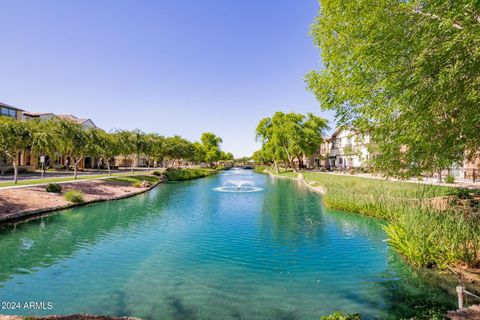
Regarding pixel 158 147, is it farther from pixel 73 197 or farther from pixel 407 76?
pixel 407 76

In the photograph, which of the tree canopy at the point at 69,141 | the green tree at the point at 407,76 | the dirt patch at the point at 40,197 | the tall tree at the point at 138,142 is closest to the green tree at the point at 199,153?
the tree canopy at the point at 69,141

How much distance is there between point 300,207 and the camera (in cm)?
2566

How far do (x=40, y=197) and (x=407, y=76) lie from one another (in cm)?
2769

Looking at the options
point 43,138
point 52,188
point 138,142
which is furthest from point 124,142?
point 52,188

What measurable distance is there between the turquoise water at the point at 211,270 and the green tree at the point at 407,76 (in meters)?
4.91

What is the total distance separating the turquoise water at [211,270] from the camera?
816 centimetres

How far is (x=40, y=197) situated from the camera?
2297 cm

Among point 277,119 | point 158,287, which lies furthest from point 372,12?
point 277,119

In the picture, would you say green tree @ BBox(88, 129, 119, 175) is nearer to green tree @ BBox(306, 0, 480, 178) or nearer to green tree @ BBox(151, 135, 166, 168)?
green tree @ BBox(151, 135, 166, 168)

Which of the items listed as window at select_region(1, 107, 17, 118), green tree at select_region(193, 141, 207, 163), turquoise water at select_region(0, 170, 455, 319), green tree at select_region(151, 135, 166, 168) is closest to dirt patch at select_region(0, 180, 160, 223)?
turquoise water at select_region(0, 170, 455, 319)

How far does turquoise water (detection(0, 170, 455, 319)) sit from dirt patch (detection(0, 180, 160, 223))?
1.93 meters

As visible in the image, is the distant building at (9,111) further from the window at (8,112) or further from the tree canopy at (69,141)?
the tree canopy at (69,141)

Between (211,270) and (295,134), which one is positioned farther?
(295,134)

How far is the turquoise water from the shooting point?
8164 millimetres
